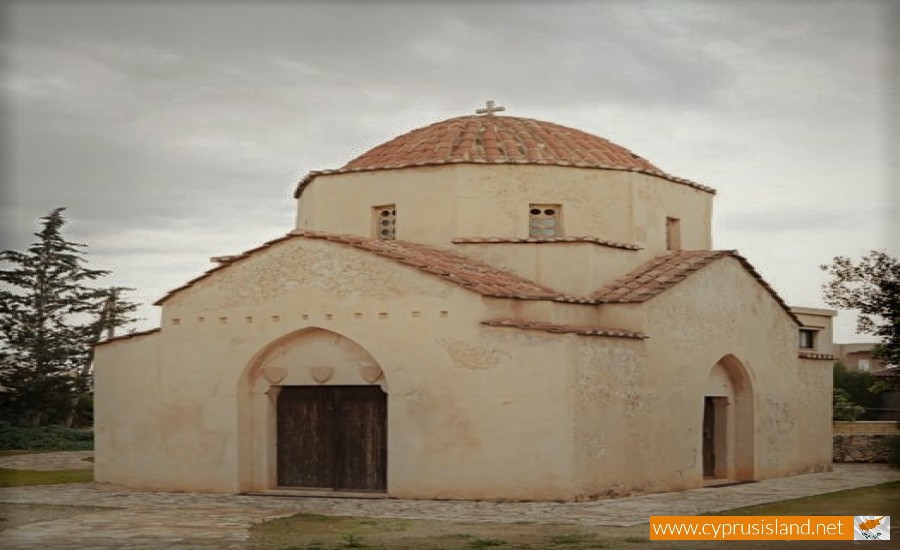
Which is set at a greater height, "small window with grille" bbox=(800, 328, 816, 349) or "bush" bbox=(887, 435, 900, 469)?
"small window with grille" bbox=(800, 328, 816, 349)

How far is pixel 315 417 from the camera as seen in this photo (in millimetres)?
22875

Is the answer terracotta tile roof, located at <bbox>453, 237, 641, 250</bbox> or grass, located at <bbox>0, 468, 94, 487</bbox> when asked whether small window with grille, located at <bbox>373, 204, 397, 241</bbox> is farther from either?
grass, located at <bbox>0, 468, 94, 487</bbox>

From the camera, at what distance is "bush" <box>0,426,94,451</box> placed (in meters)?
37.4

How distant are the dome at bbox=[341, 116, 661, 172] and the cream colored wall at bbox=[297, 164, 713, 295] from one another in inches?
9.2

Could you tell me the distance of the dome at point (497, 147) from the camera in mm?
25219

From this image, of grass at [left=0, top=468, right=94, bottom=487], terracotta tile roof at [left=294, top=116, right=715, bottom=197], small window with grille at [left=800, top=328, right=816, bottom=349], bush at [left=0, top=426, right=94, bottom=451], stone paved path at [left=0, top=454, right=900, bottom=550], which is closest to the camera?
stone paved path at [left=0, top=454, right=900, bottom=550]

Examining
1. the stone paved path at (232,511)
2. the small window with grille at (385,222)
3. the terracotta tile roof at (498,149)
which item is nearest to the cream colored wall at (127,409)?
the stone paved path at (232,511)

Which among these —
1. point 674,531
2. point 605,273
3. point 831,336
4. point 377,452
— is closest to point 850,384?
point 831,336

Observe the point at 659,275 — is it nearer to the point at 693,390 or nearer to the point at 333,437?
the point at 693,390

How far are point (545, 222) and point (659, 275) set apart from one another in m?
2.55

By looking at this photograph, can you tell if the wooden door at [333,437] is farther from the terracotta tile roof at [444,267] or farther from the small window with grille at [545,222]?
the small window with grille at [545,222]

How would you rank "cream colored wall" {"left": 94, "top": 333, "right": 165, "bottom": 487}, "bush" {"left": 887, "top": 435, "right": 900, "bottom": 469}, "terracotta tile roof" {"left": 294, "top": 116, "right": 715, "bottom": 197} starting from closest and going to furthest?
"bush" {"left": 887, "top": 435, "right": 900, "bottom": 469}, "cream colored wall" {"left": 94, "top": 333, "right": 165, "bottom": 487}, "terracotta tile roof" {"left": 294, "top": 116, "right": 715, "bottom": 197}

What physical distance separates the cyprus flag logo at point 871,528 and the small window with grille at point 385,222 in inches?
456

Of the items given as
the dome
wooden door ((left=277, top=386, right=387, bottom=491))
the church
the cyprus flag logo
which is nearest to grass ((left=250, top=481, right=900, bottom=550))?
the cyprus flag logo
